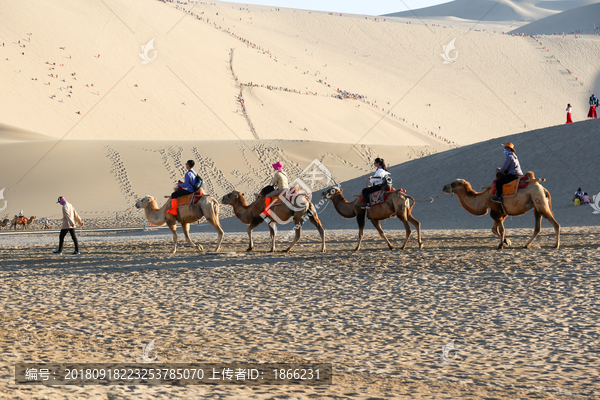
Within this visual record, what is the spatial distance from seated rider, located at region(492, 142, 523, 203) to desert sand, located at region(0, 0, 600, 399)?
1439 millimetres

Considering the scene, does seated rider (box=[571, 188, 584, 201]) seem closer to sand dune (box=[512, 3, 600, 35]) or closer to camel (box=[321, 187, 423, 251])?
camel (box=[321, 187, 423, 251])

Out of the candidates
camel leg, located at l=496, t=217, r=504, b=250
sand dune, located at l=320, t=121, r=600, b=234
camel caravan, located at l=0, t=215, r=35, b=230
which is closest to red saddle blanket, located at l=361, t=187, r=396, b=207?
camel leg, located at l=496, t=217, r=504, b=250

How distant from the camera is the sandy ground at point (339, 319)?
16.9ft

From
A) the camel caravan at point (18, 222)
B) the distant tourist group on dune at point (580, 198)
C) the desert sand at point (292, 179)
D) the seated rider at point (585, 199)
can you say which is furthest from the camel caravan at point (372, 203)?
the camel caravan at point (18, 222)

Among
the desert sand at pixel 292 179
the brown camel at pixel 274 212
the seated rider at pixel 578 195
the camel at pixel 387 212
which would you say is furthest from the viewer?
the seated rider at pixel 578 195

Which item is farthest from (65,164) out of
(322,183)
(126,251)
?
(126,251)

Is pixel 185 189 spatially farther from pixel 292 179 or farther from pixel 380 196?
pixel 292 179

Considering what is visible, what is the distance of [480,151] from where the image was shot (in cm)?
3388

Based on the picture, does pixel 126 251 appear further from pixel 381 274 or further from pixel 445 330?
pixel 445 330

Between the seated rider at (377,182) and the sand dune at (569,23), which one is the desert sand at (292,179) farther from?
the sand dune at (569,23)

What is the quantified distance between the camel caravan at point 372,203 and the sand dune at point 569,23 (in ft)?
433

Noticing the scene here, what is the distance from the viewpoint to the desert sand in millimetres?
6203

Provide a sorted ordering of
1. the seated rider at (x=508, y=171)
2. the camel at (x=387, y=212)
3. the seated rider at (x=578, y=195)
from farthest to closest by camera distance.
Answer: the seated rider at (x=578, y=195)
the camel at (x=387, y=212)
the seated rider at (x=508, y=171)

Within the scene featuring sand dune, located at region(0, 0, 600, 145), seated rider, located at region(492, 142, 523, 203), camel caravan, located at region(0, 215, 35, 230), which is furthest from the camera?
sand dune, located at region(0, 0, 600, 145)
